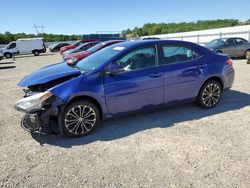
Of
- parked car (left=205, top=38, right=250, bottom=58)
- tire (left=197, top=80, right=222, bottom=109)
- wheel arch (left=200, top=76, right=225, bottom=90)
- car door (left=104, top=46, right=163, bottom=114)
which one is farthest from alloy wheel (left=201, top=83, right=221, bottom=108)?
parked car (left=205, top=38, right=250, bottom=58)

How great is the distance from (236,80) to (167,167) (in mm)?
6335

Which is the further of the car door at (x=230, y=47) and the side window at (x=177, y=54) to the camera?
Result: the car door at (x=230, y=47)

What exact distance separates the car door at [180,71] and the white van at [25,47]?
30.0 m

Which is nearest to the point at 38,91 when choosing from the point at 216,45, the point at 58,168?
the point at 58,168

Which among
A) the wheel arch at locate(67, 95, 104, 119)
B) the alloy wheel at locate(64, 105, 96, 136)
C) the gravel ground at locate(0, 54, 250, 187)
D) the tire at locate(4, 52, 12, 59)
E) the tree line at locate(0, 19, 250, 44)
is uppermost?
the tree line at locate(0, 19, 250, 44)

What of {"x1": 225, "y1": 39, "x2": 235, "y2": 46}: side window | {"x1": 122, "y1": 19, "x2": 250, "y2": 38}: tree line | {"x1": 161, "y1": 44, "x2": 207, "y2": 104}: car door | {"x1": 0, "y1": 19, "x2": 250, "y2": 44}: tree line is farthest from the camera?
{"x1": 122, "y1": 19, "x2": 250, "y2": 38}: tree line

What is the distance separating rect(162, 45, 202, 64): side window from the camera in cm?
497

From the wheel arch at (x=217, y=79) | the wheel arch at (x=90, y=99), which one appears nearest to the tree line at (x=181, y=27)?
the wheel arch at (x=217, y=79)

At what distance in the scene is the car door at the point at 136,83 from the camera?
4.41m

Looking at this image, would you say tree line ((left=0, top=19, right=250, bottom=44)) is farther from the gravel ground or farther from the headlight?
the headlight

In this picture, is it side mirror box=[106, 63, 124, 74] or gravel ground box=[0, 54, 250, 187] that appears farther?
side mirror box=[106, 63, 124, 74]

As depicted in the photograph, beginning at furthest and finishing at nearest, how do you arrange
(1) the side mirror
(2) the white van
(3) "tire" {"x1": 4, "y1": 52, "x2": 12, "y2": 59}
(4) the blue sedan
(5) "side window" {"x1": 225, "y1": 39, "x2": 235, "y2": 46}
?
(2) the white van → (3) "tire" {"x1": 4, "y1": 52, "x2": 12, "y2": 59} → (5) "side window" {"x1": 225, "y1": 39, "x2": 235, "y2": 46} → (1) the side mirror → (4) the blue sedan

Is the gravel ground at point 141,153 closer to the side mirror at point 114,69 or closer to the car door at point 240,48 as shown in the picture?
the side mirror at point 114,69

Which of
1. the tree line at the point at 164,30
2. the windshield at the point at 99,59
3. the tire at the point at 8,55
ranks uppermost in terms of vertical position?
the tree line at the point at 164,30
